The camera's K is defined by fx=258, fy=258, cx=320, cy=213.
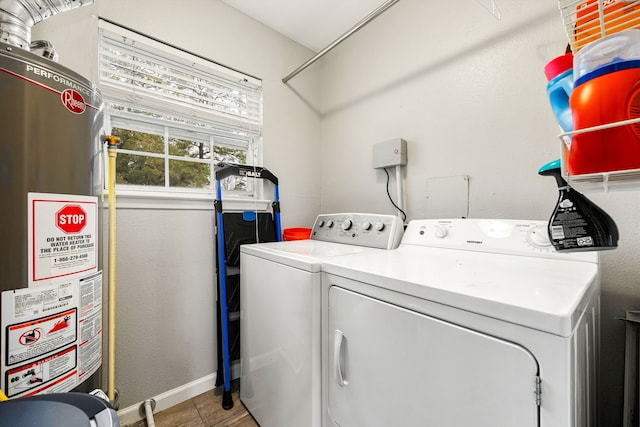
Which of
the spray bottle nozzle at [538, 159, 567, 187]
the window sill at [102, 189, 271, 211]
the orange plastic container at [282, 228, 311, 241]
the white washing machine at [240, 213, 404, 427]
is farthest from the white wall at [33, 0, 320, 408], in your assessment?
the spray bottle nozzle at [538, 159, 567, 187]

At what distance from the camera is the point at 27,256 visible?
0.72 metres

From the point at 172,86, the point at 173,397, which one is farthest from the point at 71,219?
the point at 173,397

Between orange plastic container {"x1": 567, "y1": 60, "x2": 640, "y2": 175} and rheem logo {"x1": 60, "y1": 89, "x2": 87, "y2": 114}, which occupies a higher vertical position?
rheem logo {"x1": 60, "y1": 89, "x2": 87, "y2": 114}

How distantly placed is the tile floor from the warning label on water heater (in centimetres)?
113

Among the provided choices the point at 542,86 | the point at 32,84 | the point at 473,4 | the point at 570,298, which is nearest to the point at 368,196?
the point at 542,86

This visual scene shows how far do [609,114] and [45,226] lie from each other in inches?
54.2

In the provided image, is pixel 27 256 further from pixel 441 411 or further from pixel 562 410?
pixel 562 410

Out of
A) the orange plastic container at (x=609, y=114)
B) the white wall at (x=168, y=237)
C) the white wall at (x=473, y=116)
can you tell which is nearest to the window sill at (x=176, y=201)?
the white wall at (x=168, y=237)

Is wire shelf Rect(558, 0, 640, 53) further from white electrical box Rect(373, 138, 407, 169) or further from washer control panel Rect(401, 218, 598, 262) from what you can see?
white electrical box Rect(373, 138, 407, 169)

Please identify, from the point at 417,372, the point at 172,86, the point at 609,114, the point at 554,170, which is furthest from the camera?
the point at 172,86

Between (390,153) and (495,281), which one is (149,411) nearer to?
(495,281)

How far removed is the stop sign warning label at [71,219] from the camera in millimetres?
789

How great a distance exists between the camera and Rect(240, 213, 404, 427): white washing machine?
3.36ft

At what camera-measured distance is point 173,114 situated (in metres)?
1.69
